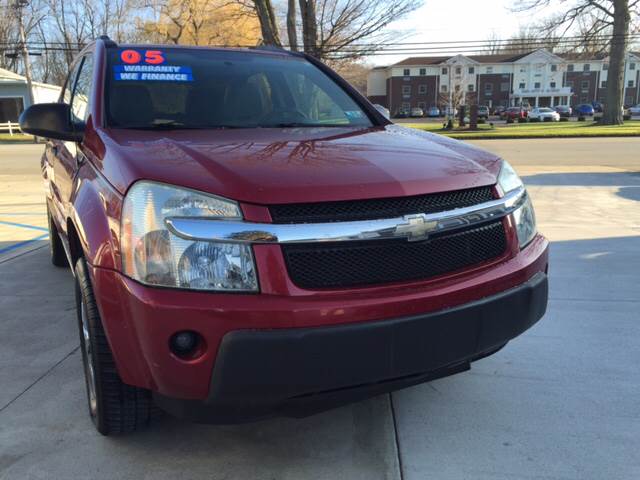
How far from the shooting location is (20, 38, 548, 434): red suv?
1.85m

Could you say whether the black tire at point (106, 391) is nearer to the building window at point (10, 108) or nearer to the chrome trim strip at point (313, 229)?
the chrome trim strip at point (313, 229)

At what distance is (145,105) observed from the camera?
9.70 ft

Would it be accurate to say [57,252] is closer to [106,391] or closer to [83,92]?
[83,92]

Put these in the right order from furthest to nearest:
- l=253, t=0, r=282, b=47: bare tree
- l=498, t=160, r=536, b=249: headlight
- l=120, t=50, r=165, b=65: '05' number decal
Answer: l=253, t=0, r=282, b=47: bare tree → l=120, t=50, r=165, b=65: '05' number decal → l=498, t=160, r=536, b=249: headlight

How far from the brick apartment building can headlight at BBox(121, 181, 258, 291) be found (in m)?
89.8

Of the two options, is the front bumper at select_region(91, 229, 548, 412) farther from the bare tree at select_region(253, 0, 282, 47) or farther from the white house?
the white house

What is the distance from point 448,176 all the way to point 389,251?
0.44 meters

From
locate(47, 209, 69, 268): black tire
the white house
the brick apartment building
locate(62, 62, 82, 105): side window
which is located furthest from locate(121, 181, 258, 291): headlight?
the brick apartment building

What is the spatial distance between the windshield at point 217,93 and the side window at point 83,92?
20cm

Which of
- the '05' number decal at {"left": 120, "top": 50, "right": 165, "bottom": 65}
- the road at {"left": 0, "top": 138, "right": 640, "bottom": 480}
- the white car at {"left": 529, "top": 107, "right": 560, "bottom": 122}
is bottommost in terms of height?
the white car at {"left": 529, "top": 107, "right": 560, "bottom": 122}

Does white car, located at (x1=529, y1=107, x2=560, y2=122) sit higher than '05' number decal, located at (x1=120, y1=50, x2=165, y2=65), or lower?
lower

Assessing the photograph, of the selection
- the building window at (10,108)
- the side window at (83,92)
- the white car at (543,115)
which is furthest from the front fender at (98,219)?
the white car at (543,115)

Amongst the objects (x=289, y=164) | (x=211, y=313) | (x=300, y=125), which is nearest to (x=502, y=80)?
(x=300, y=125)

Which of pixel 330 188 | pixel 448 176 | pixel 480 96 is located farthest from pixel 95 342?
pixel 480 96
